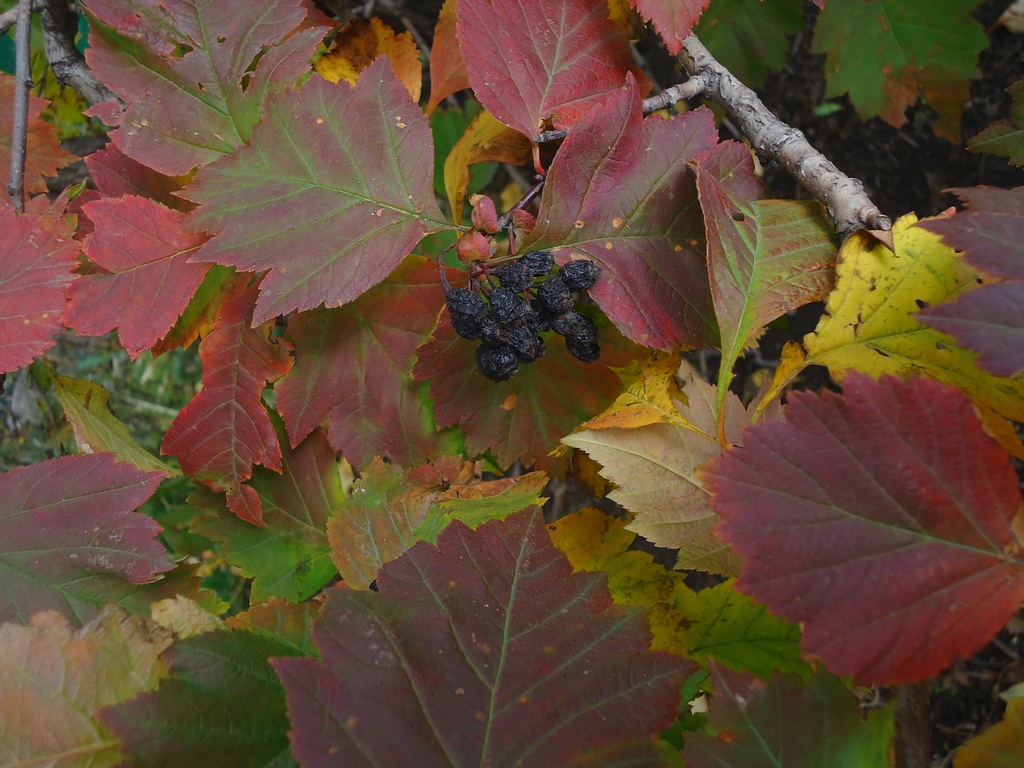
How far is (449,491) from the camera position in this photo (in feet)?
3.51

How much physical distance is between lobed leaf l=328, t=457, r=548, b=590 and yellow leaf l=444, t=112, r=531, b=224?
1.38 feet

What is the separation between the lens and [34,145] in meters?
1.28

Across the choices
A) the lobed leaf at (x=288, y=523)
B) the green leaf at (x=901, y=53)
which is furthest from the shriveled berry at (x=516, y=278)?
the green leaf at (x=901, y=53)

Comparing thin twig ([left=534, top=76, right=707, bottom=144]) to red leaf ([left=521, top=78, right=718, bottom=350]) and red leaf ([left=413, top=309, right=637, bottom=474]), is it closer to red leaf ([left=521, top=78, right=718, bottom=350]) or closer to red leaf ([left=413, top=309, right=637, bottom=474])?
red leaf ([left=521, top=78, right=718, bottom=350])

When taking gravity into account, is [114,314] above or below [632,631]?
above

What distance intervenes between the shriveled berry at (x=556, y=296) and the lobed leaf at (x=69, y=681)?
0.60 metres

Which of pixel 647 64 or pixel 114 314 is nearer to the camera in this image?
pixel 114 314

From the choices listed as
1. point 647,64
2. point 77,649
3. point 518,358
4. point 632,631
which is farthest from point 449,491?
point 647,64

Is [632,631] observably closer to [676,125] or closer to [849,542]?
[849,542]

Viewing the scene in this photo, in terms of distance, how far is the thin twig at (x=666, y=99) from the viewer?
107cm

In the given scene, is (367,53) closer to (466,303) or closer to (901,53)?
(466,303)

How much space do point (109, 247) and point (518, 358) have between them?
61 centimetres

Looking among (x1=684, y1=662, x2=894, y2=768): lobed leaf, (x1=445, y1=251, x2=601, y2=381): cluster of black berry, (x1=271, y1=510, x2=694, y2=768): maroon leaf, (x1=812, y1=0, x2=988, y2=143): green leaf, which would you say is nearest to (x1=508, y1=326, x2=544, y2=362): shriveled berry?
(x1=445, y1=251, x2=601, y2=381): cluster of black berry

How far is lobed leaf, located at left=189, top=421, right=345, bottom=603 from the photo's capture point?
3.99ft
